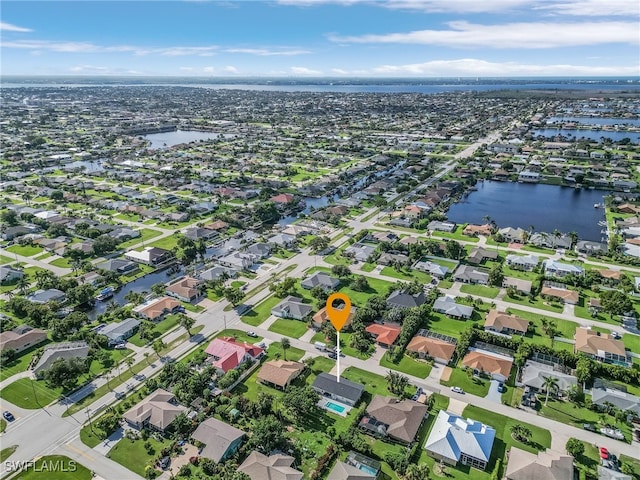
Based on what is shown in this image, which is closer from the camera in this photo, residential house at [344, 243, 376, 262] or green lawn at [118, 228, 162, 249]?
residential house at [344, 243, 376, 262]

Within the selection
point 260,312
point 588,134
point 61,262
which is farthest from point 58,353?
point 588,134

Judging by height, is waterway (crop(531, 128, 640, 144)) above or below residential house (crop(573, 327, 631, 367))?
above

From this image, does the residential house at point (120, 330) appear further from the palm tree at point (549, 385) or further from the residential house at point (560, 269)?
the residential house at point (560, 269)

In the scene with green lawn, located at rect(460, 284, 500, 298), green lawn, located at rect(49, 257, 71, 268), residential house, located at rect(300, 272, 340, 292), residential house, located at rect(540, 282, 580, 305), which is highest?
residential house, located at rect(540, 282, 580, 305)

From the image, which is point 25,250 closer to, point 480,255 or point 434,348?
point 434,348

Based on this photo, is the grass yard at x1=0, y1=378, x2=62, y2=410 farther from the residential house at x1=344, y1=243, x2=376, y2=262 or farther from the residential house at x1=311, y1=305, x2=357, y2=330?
the residential house at x1=344, y1=243, x2=376, y2=262

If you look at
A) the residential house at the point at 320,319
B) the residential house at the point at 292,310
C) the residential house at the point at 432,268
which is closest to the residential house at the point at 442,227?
the residential house at the point at 432,268

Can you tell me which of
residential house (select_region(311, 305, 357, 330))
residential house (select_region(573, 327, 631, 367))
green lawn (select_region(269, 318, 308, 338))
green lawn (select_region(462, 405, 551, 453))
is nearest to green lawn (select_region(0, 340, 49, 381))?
green lawn (select_region(269, 318, 308, 338))
